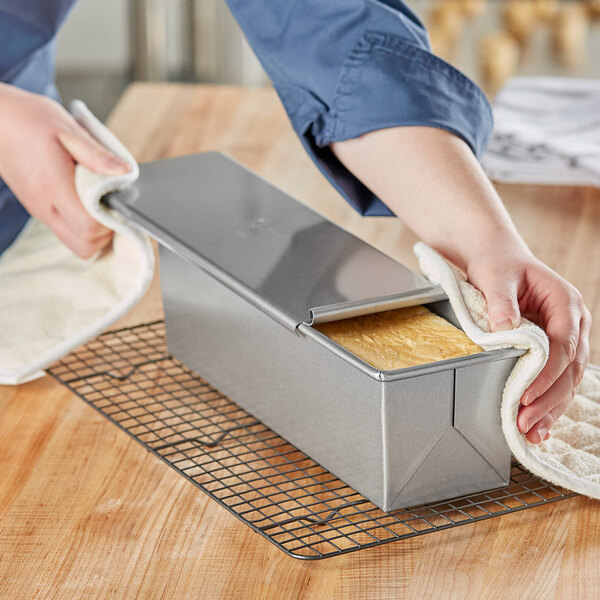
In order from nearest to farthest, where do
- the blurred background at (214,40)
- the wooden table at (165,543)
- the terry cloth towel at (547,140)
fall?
the wooden table at (165,543), the terry cloth towel at (547,140), the blurred background at (214,40)

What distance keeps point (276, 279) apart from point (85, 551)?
0.23 m

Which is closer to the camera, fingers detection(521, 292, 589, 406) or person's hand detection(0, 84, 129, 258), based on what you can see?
fingers detection(521, 292, 589, 406)

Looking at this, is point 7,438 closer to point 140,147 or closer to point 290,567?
point 290,567

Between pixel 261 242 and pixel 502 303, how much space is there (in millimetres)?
218

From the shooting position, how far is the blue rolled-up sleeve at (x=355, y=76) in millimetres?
895

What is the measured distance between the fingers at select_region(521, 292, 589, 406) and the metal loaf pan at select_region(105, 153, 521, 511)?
0.09ft

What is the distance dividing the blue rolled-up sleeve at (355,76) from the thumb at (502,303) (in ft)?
0.68

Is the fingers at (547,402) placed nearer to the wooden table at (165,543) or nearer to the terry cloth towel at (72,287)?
the wooden table at (165,543)

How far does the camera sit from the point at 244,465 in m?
0.75

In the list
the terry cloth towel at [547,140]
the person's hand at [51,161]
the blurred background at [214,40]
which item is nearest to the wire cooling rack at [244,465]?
the person's hand at [51,161]

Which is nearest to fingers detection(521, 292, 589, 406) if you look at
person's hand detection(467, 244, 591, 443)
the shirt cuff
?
person's hand detection(467, 244, 591, 443)

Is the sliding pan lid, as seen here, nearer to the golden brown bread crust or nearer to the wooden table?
the golden brown bread crust

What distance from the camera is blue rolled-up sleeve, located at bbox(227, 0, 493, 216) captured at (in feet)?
2.94

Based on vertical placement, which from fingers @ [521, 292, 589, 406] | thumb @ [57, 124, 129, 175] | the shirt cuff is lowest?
thumb @ [57, 124, 129, 175]
